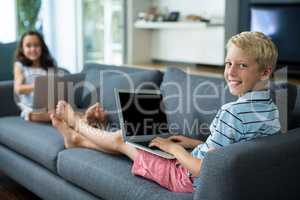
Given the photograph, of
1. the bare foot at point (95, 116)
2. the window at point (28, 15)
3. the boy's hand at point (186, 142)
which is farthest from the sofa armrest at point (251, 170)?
the window at point (28, 15)

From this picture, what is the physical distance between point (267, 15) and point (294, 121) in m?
2.59

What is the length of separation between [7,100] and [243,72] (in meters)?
2.05

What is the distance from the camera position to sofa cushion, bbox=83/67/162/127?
2564 millimetres

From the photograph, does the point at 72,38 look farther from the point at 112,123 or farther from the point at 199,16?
the point at 112,123

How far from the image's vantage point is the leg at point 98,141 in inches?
80.8

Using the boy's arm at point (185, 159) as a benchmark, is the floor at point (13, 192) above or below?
below

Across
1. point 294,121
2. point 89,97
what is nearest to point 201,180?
point 294,121

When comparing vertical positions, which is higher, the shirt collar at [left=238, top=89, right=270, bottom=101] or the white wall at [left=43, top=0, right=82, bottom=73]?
the white wall at [left=43, top=0, right=82, bottom=73]

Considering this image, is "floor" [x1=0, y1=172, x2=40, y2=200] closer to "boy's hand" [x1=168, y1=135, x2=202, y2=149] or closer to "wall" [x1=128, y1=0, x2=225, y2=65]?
"boy's hand" [x1=168, y1=135, x2=202, y2=149]

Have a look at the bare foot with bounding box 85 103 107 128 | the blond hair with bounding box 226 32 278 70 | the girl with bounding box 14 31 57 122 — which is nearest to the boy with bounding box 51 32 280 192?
the blond hair with bounding box 226 32 278 70

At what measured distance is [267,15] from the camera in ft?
13.9

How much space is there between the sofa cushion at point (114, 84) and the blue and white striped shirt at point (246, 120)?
1008 millimetres

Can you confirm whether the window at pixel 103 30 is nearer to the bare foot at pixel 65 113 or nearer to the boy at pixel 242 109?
the bare foot at pixel 65 113

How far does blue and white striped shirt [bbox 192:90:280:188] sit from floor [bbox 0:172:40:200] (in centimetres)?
148
